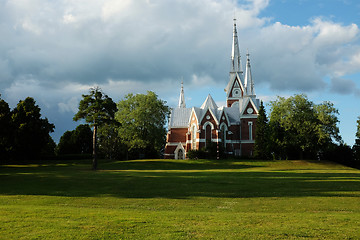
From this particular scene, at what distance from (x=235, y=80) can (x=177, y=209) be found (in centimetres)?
7741

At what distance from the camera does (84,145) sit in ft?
322

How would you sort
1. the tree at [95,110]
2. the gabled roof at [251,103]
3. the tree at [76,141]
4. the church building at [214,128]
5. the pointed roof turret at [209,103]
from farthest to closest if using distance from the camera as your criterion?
the tree at [76,141]
the pointed roof turret at [209,103]
the gabled roof at [251,103]
the church building at [214,128]
the tree at [95,110]

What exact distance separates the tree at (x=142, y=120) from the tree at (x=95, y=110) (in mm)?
20205

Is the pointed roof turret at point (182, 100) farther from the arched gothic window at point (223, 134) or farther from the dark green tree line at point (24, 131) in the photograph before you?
the dark green tree line at point (24, 131)

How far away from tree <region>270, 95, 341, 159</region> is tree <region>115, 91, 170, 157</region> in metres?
23.9

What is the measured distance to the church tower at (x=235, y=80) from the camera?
90.5 metres

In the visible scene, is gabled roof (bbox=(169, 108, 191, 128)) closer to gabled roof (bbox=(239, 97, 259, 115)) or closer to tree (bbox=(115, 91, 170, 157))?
tree (bbox=(115, 91, 170, 157))

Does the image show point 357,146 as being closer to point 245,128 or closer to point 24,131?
point 245,128

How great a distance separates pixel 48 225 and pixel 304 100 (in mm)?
64663

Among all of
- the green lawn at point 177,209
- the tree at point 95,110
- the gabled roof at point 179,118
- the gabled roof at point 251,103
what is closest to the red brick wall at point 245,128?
the gabled roof at point 251,103

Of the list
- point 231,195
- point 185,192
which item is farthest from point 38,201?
point 231,195

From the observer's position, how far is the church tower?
90.5 meters

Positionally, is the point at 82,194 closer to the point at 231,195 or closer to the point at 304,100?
the point at 231,195

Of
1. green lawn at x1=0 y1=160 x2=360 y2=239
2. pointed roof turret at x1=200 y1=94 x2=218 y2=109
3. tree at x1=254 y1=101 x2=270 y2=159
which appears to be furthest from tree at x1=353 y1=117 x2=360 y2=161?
green lawn at x1=0 y1=160 x2=360 y2=239
